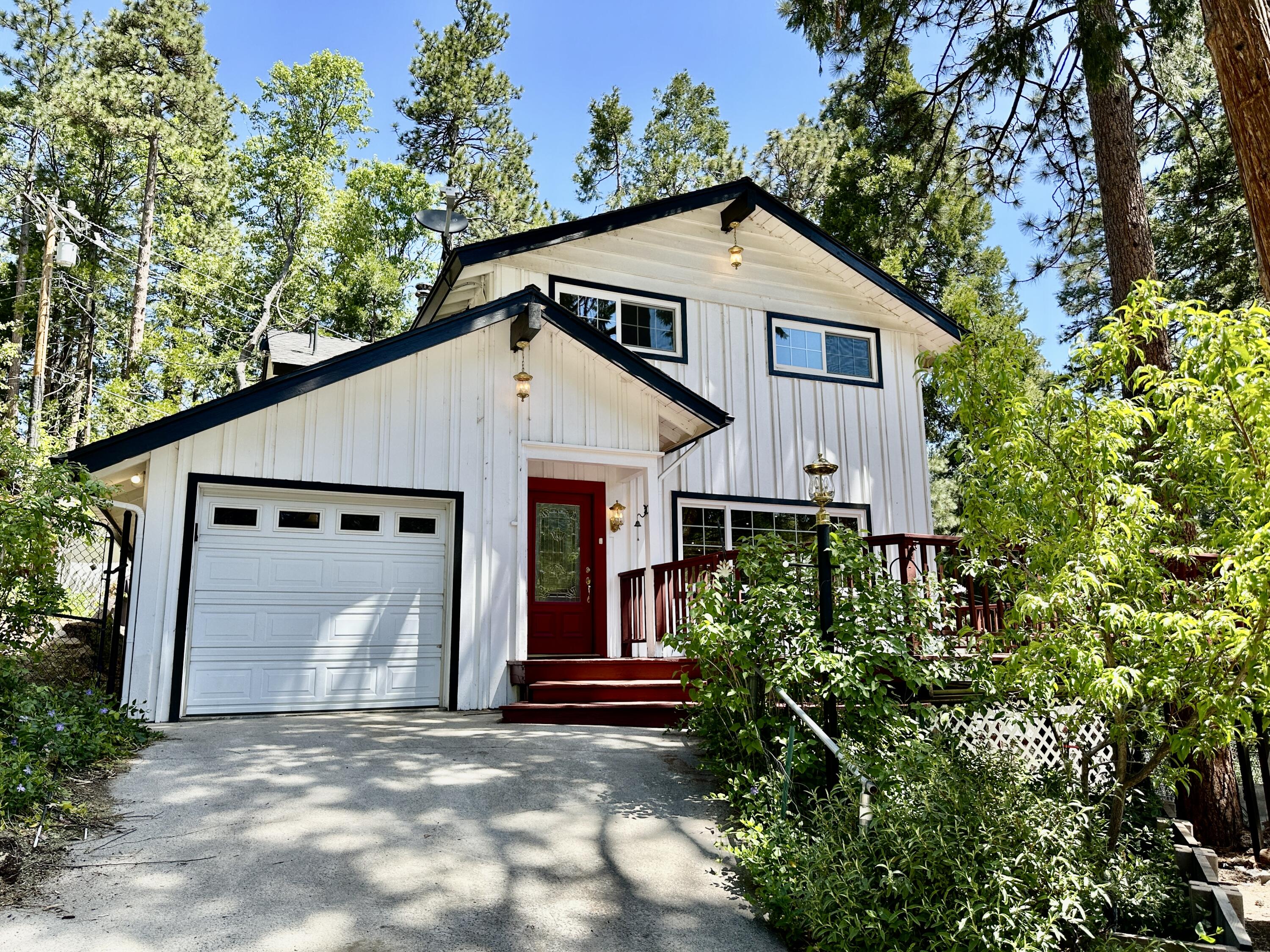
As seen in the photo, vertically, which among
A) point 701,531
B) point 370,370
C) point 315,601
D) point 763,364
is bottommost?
point 315,601

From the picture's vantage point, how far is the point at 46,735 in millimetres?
5070

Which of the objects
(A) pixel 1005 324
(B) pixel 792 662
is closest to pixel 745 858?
(B) pixel 792 662

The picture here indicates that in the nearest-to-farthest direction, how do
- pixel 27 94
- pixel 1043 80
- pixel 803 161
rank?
pixel 1043 80 < pixel 27 94 < pixel 803 161

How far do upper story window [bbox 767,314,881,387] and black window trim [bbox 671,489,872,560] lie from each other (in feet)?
5.65

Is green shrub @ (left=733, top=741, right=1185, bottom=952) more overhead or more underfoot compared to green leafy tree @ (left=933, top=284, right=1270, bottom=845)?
more underfoot

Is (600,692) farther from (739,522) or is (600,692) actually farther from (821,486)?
(739,522)

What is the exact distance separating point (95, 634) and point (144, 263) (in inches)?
675

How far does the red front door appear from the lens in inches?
377

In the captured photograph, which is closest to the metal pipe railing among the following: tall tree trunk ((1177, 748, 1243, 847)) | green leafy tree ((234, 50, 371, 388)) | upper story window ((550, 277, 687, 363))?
tall tree trunk ((1177, 748, 1243, 847))

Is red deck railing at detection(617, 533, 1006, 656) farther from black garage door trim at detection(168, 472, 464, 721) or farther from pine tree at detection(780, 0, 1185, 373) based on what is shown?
pine tree at detection(780, 0, 1185, 373)

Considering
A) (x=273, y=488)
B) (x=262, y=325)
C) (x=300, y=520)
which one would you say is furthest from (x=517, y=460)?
(x=262, y=325)

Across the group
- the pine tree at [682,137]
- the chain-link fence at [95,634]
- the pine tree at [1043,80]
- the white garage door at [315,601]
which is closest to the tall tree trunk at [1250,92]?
the pine tree at [1043,80]

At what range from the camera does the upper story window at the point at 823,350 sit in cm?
1147

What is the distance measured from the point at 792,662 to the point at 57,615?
17.6 ft
